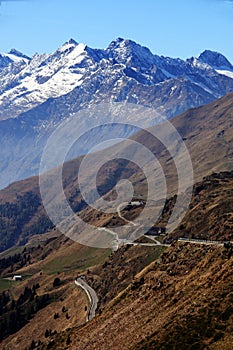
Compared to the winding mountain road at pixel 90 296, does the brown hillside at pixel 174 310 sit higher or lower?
higher

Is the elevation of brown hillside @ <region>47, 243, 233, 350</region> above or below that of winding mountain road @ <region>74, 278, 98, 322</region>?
above

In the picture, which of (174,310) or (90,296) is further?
(90,296)

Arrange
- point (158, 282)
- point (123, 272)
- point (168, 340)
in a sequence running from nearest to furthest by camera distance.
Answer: point (168, 340) < point (158, 282) < point (123, 272)

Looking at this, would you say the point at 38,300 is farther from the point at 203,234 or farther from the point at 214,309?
the point at 214,309

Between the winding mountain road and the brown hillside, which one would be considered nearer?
the brown hillside

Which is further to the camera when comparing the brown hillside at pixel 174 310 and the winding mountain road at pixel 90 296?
the winding mountain road at pixel 90 296

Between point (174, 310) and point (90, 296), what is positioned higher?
point (174, 310)

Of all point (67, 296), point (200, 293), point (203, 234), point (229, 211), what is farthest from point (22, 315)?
point (200, 293)

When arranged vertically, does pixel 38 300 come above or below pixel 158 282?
below
